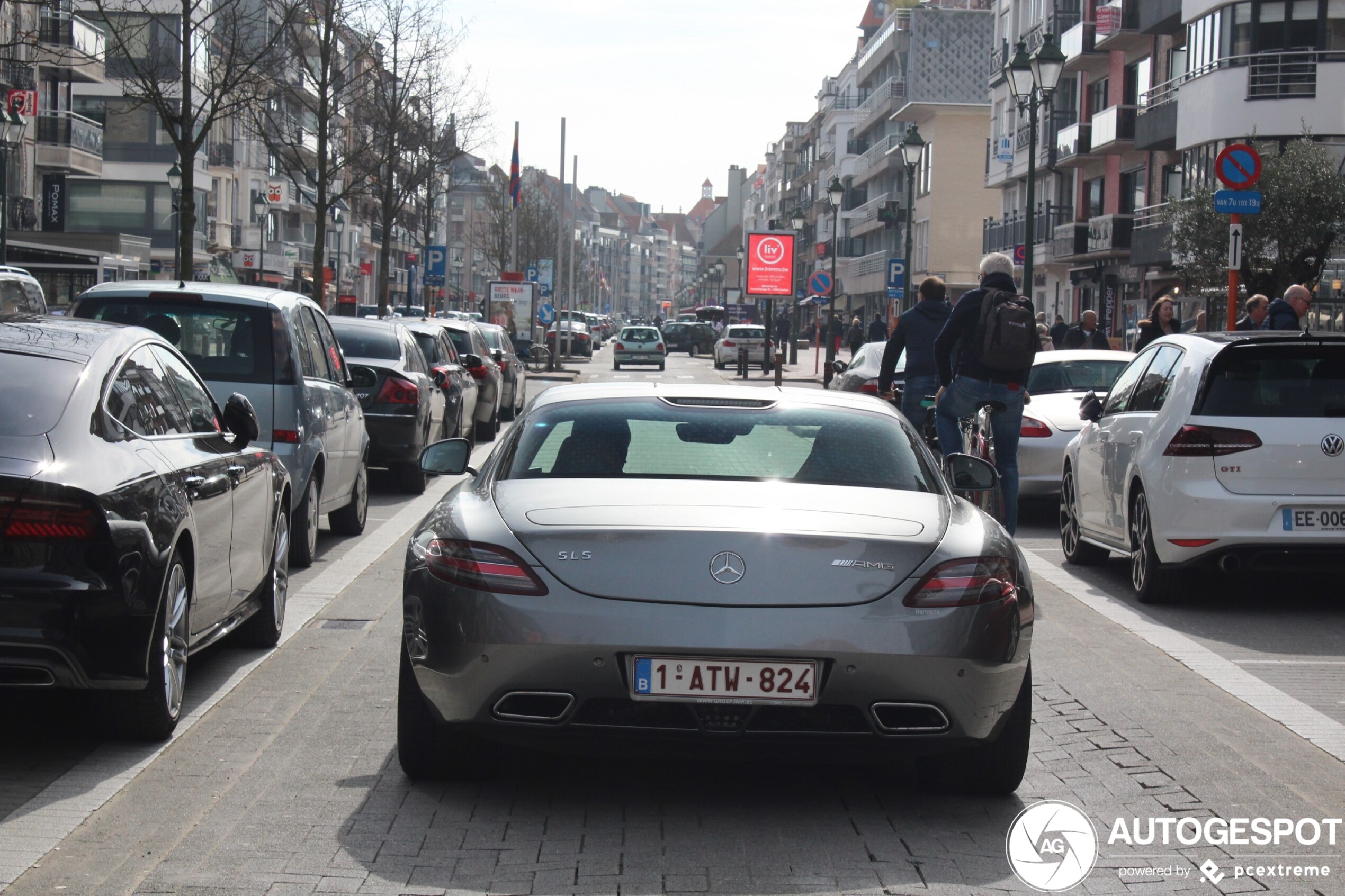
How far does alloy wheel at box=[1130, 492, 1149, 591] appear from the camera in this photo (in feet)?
33.5

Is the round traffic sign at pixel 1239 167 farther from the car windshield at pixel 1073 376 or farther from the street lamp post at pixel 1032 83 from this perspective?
the street lamp post at pixel 1032 83

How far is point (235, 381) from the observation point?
10.6m

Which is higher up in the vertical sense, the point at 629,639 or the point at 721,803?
the point at 629,639

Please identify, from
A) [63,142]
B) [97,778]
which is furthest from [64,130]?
[97,778]

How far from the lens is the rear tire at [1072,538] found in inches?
469

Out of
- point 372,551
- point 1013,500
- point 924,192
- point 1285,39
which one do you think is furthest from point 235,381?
point 924,192

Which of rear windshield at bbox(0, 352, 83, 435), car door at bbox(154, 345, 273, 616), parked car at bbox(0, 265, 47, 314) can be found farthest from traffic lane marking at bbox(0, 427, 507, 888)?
parked car at bbox(0, 265, 47, 314)

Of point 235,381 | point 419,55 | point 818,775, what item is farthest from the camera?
point 419,55

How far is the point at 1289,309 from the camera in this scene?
663 inches

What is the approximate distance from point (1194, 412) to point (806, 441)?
15.4 feet

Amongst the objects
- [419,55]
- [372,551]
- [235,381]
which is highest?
[419,55]

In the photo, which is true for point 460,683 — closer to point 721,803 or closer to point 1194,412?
point 721,803

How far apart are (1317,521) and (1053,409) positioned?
18.1 ft

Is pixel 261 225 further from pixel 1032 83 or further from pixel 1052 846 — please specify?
pixel 1052 846
